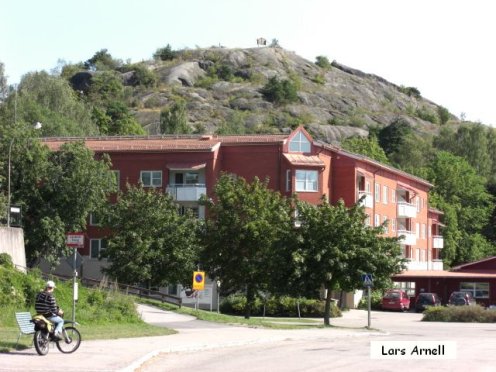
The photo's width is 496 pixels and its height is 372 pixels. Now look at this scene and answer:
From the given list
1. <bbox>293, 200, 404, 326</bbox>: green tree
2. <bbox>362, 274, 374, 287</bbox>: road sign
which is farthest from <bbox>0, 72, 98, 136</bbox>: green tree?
<bbox>362, 274, 374, 287</bbox>: road sign

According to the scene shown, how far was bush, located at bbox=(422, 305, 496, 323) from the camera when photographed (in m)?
53.1

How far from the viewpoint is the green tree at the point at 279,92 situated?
577 feet

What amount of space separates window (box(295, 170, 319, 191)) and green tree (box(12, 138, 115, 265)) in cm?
1566

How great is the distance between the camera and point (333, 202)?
71500 mm

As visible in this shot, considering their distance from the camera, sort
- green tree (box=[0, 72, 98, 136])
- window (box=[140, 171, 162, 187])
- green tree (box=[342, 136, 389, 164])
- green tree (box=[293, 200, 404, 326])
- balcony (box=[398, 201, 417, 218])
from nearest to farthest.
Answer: green tree (box=[293, 200, 404, 326])
window (box=[140, 171, 162, 187])
balcony (box=[398, 201, 417, 218])
green tree (box=[0, 72, 98, 136])
green tree (box=[342, 136, 389, 164])

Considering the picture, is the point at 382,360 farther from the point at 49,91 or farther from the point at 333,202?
the point at 49,91

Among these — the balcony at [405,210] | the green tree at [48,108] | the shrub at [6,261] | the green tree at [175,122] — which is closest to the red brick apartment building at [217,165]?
the balcony at [405,210]

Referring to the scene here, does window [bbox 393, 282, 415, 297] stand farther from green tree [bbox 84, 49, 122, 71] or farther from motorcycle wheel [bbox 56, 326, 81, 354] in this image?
green tree [bbox 84, 49, 122, 71]

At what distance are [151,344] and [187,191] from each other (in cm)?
4089

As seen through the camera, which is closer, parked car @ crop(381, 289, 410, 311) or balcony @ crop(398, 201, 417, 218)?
parked car @ crop(381, 289, 410, 311)

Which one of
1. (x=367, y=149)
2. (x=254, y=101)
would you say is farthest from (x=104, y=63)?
(x=367, y=149)

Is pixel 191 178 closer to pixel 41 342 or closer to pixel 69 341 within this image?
pixel 69 341

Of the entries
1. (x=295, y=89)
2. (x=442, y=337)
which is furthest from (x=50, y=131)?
(x=295, y=89)

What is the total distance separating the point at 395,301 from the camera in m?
67.6
